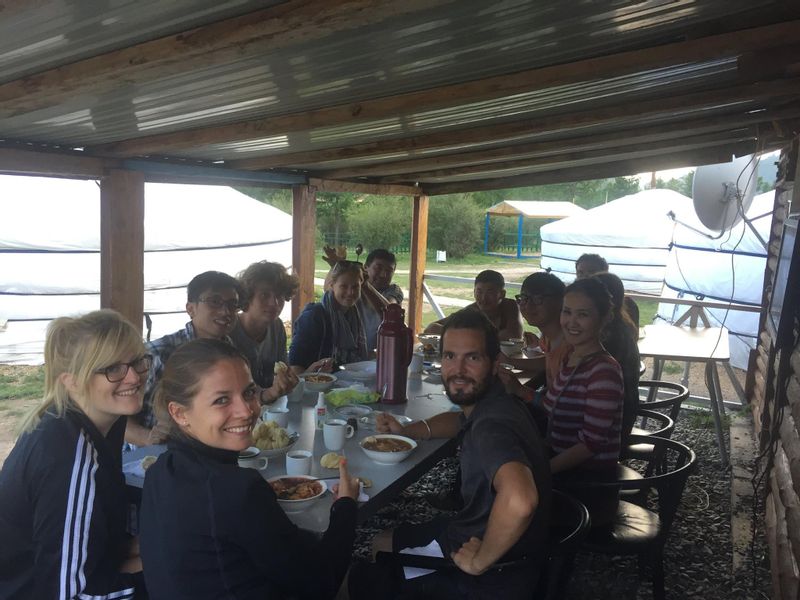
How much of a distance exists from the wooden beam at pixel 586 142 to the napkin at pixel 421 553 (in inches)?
171

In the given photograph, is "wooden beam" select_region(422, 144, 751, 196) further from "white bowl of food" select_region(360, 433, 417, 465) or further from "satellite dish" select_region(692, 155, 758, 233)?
"white bowl of food" select_region(360, 433, 417, 465)

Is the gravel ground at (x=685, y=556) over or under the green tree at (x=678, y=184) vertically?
under

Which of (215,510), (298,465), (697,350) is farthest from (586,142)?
(215,510)

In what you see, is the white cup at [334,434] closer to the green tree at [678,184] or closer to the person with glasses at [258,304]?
the person with glasses at [258,304]

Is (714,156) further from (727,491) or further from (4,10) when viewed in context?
(4,10)

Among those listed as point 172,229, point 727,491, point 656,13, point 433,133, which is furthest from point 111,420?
point 172,229

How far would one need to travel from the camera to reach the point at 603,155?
6.48 metres

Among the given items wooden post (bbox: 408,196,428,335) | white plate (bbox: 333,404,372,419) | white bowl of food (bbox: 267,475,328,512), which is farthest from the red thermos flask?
wooden post (bbox: 408,196,428,335)

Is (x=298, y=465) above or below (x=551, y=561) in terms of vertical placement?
above

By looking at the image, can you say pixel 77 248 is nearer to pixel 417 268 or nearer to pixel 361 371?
pixel 417 268

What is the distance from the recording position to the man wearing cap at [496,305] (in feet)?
17.6

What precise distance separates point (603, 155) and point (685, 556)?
4086mm

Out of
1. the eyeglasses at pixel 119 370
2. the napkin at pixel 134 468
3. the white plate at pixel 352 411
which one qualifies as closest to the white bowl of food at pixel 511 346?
the white plate at pixel 352 411

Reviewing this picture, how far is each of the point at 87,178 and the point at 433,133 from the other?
289 cm
